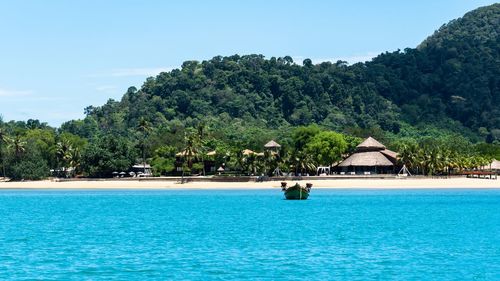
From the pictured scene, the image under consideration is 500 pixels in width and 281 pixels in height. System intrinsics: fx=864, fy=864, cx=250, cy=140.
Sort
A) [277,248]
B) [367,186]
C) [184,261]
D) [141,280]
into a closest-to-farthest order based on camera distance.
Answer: [141,280] < [184,261] < [277,248] < [367,186]

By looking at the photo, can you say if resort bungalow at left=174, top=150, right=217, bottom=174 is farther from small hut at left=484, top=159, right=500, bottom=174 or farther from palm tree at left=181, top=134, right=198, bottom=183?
small hut at left=484, top=159, right=500, bottom=174

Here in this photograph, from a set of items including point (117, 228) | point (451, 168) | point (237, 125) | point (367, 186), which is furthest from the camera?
point (237, 125)

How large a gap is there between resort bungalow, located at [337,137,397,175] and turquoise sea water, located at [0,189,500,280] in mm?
45493

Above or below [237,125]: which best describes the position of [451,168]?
below

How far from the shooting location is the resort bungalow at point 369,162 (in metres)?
123

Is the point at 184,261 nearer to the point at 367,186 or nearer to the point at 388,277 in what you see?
the point at 388,277

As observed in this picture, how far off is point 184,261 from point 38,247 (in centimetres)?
931

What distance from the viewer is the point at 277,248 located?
40312 mm

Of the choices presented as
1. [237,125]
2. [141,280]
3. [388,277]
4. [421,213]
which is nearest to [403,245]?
[388,277]

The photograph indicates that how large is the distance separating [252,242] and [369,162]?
81512 mm

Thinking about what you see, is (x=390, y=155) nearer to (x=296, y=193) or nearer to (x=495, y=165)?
(x=495, y=165)

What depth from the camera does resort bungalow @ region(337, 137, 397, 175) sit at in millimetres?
122938

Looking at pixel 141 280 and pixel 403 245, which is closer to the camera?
pixel 141 280

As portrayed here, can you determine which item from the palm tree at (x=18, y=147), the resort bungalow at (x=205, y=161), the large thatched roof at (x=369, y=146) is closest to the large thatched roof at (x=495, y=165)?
the large thatched roof at (x=369, y=146)
